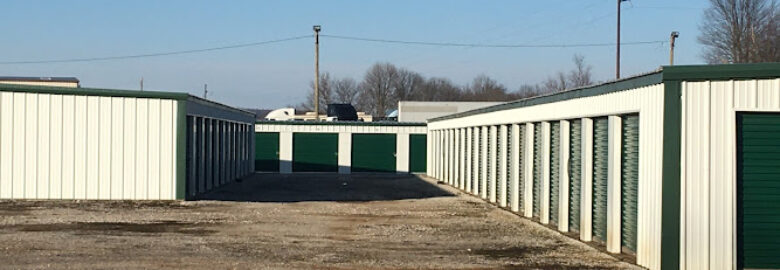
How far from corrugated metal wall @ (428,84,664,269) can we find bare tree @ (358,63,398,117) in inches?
3494

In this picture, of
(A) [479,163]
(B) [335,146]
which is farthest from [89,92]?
(B) [335,146]

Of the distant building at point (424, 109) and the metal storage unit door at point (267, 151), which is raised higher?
the distant building at point (424, 109)

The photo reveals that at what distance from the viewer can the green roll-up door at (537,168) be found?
22250 millimetres

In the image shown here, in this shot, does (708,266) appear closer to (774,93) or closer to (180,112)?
(774,93)

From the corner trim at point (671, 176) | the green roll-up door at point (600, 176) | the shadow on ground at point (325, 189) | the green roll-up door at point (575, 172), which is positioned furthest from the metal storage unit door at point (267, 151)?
the corner trim at point (671, 176)

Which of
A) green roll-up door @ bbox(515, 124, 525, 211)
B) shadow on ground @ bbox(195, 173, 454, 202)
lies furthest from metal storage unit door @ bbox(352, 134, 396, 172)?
green roll-up door @ bbox(515, 124, 525, 211)

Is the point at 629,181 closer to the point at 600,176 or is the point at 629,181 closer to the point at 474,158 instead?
the point at 600,176

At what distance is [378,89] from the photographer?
12212cm

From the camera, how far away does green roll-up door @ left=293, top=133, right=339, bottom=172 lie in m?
48.1

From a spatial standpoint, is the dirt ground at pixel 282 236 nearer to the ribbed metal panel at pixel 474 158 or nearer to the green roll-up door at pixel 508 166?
the green roll-up door at pixel 508 166

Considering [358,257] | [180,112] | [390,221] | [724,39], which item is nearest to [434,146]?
[180,112]

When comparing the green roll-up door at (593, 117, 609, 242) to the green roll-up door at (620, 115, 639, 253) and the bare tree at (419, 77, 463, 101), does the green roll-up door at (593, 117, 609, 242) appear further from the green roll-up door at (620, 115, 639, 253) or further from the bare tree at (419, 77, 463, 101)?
the bare tree at (419, 77, 463, 101)

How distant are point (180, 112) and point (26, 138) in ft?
13.7

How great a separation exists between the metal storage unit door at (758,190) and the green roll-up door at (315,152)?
35472 millimetres
